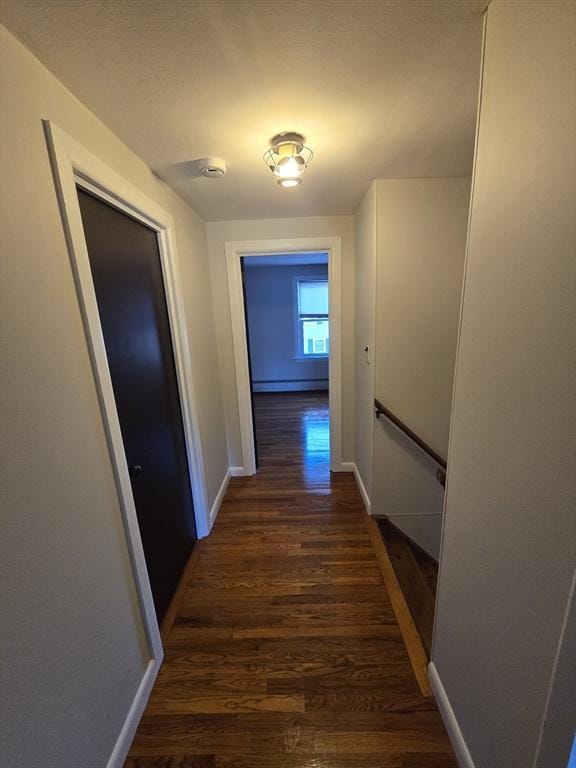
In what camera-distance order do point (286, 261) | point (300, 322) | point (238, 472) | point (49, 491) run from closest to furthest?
point (49, 491)
point (238, 472)
point (286, 261)
point (300, 322)

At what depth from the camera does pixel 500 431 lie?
0.77 metres

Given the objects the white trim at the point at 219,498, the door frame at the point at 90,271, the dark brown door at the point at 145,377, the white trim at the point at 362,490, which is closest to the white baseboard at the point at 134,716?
the door frame at the point at 90,271

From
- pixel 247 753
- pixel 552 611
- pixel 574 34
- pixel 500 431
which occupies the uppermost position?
pixel 574 34

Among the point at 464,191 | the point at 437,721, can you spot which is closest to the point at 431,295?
the point at 464,191

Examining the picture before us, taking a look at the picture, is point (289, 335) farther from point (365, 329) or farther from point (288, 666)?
point (288, 666)

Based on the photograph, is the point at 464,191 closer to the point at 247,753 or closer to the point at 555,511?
the point at 555,511

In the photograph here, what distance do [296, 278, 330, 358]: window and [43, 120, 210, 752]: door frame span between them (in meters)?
3.76

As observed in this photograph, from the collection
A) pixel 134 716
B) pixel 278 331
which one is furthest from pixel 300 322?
Result: pixel 134 716

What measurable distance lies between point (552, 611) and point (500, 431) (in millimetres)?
386

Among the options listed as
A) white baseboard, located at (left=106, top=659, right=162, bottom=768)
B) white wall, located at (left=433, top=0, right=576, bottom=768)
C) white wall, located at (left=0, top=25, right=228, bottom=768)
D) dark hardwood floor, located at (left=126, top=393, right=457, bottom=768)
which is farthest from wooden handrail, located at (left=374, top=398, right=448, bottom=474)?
white baseboard, located at (left=106, top=659, right=162, bottom=768)

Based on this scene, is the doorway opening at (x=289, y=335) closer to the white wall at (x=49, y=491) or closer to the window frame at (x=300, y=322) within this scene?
the window frame at (x=300, y=322)

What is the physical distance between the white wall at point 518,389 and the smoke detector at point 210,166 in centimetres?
111

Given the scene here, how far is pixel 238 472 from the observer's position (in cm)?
292

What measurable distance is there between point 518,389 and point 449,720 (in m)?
1.28
